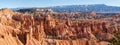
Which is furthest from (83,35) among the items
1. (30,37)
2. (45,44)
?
(30,37)

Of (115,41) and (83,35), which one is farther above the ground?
(115,41)

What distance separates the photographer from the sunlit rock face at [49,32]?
3112 inches

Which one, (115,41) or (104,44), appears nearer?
(115,41)

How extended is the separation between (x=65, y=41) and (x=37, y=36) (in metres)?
14.2

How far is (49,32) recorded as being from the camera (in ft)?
395

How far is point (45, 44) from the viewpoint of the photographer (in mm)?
89562

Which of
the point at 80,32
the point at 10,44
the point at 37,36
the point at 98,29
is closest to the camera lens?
the point at 10,44

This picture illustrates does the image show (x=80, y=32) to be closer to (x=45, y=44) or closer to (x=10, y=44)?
(x=45, y=44)

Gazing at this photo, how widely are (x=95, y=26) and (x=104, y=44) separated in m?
39.0

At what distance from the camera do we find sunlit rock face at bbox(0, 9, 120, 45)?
79056mm

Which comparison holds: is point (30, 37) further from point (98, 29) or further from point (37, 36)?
point (98, 29)

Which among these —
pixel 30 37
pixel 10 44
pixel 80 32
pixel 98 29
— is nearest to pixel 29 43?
pixel 30 37

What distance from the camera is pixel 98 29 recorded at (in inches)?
5305

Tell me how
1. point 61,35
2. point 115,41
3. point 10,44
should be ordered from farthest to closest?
point 61,35 → point 10,44 → point 115,41
